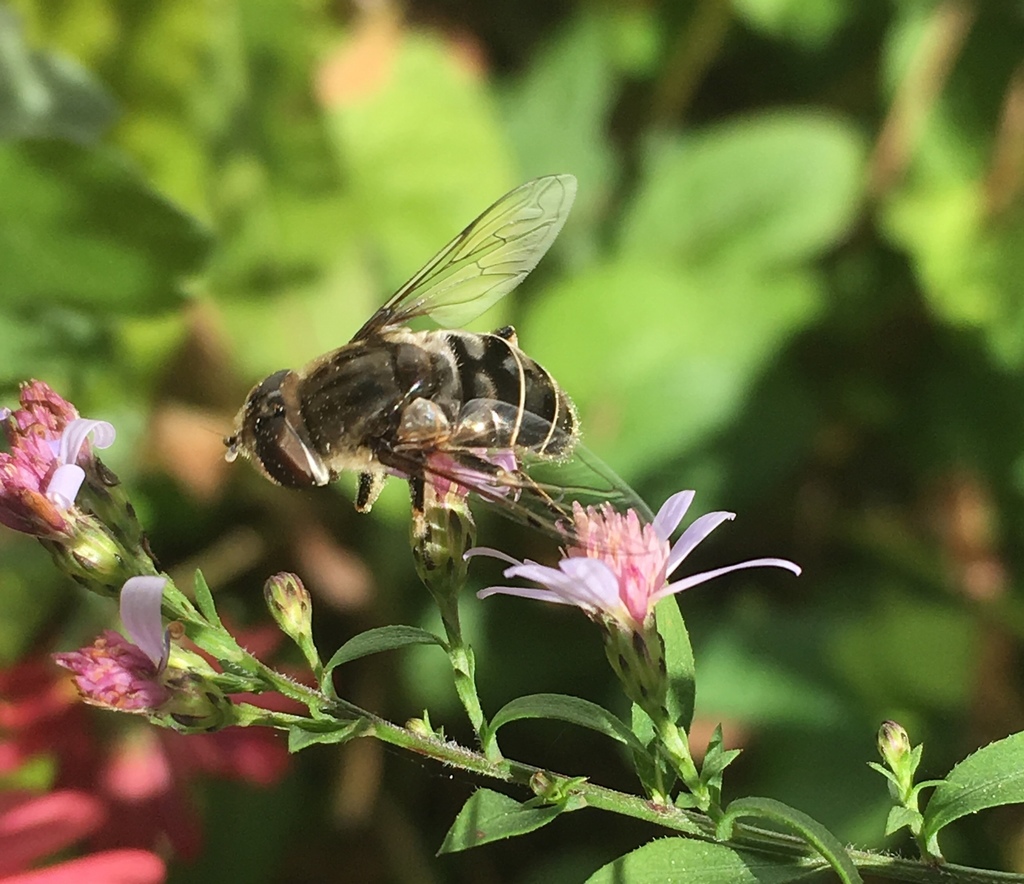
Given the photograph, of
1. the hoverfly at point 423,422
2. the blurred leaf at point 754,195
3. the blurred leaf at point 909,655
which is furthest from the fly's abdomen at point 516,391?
the blurred leaf at point 754,195

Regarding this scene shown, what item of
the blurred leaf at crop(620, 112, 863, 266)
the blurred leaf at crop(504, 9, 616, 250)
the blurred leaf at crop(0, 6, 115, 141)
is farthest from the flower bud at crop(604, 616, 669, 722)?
the blurred leaf at crop(504, 9, 616, 250)

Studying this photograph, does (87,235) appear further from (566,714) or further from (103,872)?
(566,714)

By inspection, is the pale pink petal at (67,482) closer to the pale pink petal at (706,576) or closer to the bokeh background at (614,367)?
the pale pink petal at (706,576)

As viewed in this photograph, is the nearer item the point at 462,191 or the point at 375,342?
the point at 375,342

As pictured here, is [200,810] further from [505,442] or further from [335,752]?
[505,442]

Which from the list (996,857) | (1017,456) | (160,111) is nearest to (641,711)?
(996,857)

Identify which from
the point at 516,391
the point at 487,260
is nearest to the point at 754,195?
the point at 487,260
